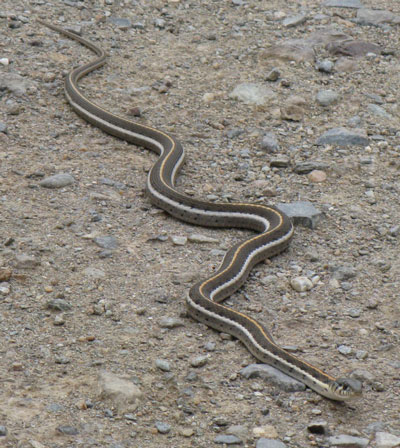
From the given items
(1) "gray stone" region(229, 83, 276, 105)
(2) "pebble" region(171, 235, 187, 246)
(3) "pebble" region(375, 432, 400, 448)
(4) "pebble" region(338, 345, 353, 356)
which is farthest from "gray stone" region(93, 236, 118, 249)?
(1) "gray stone" region(229, 83, 276, 105)

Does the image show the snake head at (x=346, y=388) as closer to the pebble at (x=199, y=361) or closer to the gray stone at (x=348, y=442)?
the gray stone at (x=348, y=442)

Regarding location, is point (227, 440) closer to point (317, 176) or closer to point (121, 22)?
point (317, 176)

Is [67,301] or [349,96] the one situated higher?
[349,96]

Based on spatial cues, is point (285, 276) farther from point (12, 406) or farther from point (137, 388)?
point (12, 406)

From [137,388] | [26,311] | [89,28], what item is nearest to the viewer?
[137,388]

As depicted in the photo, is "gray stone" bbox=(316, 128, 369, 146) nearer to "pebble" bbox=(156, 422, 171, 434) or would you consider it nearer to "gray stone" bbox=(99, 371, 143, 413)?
"gray stone" bbox=(99, 371, 143, 413)

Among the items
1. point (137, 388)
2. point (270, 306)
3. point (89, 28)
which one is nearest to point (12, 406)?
point (137, 388)

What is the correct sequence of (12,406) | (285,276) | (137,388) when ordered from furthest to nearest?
(285,276) → (137,388) → (12,406)

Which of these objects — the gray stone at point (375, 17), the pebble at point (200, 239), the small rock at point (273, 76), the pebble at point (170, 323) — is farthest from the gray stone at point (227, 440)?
the gray stone at point (375, 17)
